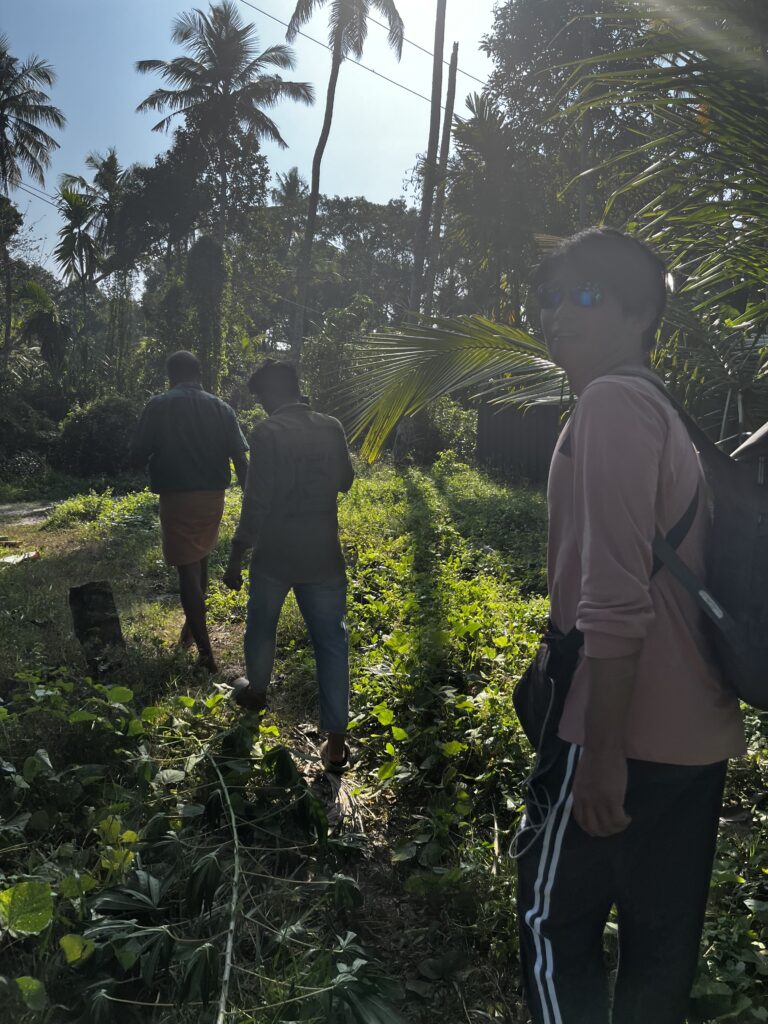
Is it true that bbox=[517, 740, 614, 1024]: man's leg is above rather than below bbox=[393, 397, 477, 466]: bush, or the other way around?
below

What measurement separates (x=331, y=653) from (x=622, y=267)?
248 centimetres

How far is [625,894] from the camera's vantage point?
1506mm

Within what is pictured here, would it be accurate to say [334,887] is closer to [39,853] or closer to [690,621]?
[39,853]

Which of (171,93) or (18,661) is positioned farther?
(171,93)

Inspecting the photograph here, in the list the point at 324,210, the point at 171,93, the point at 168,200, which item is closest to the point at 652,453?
the point at 171,93

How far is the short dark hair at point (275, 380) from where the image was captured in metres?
3.62

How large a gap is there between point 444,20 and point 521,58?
3317 mm

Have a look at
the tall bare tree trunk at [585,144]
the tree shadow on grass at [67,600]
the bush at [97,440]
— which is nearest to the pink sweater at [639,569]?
the tree shadow on grass at [67,600]

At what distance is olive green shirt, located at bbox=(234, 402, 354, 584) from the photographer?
3.53 m

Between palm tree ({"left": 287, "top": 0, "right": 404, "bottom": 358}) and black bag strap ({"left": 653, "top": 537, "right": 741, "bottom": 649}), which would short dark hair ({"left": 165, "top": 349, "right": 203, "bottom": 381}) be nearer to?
black bag strap ({"left": 653, "top": 537, "right": 741, "bottom": 649})

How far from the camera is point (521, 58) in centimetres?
2153

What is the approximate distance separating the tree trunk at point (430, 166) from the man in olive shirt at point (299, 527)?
1519 cm

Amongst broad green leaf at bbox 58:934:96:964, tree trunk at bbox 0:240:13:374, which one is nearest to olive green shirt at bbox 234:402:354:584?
broad green leaf at bbox 58:934:96:964

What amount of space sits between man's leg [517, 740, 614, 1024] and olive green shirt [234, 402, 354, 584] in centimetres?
219
